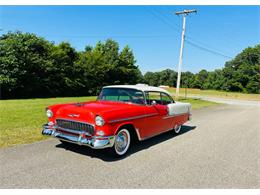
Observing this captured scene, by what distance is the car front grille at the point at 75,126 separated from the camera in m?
4.31

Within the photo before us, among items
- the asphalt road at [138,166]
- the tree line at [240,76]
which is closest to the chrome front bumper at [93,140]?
the asphalt road at [138,166]

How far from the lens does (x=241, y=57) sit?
8006 centimetres

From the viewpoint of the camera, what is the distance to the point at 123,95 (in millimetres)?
5664

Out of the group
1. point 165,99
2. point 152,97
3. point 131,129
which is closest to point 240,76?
point 165,99

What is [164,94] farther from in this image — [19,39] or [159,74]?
[159,74]

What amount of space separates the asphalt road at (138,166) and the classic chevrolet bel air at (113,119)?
386 mm

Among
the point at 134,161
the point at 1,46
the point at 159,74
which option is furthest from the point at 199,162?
the point at 159,74

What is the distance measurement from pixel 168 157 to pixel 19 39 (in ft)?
83.1

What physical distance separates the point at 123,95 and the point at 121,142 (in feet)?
4.64

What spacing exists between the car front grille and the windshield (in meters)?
1.52

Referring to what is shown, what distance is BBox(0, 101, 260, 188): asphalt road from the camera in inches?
133

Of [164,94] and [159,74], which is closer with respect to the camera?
[164,94]

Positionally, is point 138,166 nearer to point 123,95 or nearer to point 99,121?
point 99,121

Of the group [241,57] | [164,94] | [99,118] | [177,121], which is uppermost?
[241,57]
